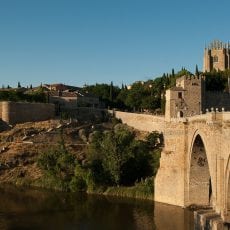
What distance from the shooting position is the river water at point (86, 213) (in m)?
30.9

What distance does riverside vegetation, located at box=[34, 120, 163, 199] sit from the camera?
141 ft

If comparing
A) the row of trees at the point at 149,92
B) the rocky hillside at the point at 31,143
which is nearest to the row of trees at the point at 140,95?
the row of trees at the point at 149,92

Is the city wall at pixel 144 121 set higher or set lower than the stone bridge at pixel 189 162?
higher

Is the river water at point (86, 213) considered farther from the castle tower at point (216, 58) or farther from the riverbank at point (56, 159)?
the castle tower at point (216, 58)

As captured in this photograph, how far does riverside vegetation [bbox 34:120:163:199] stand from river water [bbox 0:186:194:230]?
1.64m

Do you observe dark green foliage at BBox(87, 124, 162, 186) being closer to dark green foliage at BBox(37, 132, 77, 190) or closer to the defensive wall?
dark green foliage at BBox(37, 132, 77, 190)

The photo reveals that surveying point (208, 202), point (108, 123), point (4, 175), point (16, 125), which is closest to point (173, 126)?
point (208, 202)

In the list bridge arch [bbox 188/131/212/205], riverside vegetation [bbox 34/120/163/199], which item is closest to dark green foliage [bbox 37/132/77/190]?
riverside vegetation [bbox 34/120/163/199]

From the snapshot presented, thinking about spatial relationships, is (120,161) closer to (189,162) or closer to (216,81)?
(189,162)

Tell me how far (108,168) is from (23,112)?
942 inches

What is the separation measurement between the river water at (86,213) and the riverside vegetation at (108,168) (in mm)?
1644

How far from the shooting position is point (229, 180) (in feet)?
78.0

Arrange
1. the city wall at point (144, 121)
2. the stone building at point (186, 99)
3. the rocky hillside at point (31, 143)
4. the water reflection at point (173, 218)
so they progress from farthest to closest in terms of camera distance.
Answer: the city wall at point (144, 121) < the rocky hillside at point (31, 143) < the stone building at point (186, 99) < the water reflection at point (173, 218)

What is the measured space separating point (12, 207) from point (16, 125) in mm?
25207
